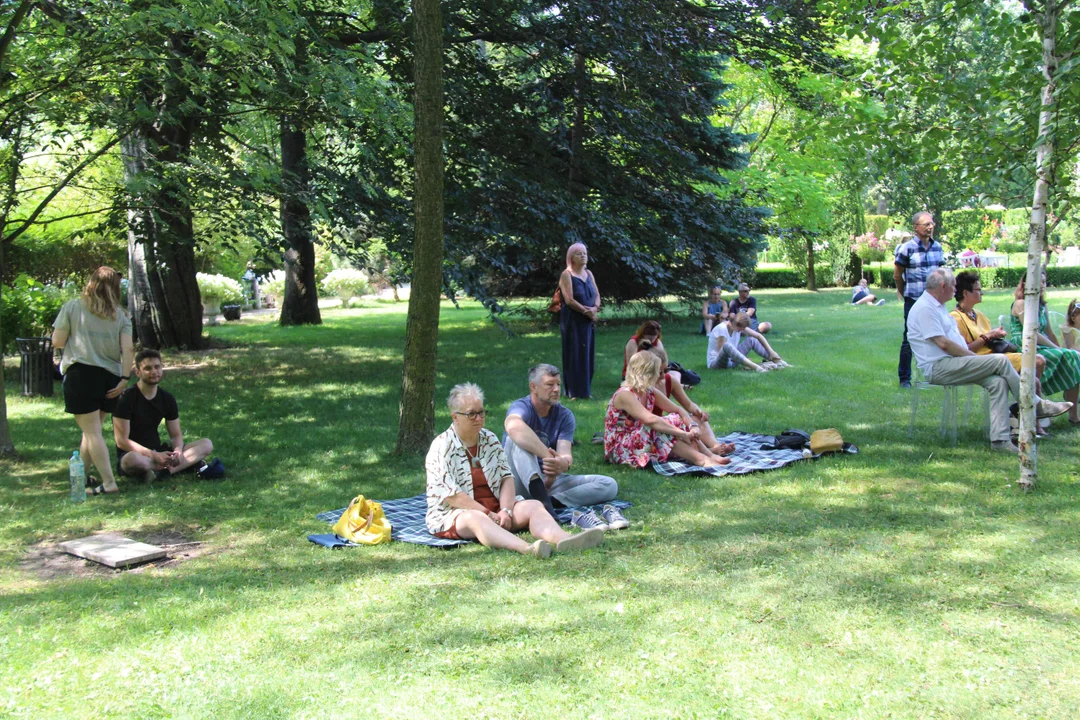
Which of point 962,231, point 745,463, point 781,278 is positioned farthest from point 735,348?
point 962,231

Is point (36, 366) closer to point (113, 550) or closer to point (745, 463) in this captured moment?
point (113, 550)

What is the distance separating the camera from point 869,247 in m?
37.9

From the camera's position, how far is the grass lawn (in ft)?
12.0

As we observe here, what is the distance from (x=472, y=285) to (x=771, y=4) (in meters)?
4.97

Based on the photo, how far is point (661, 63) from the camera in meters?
12.4

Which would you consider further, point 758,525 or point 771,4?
point 771,4

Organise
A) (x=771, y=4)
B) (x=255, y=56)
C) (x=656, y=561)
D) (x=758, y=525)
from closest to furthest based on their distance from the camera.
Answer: (x=656, y=561) → (x=758, y=525) → (x=255, y=56) → (x=771, y=4)

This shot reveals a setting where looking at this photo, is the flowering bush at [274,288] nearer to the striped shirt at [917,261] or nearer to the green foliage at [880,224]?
the green foliage at [880,224]

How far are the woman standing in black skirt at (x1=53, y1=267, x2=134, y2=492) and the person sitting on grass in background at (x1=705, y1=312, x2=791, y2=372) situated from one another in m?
8.22

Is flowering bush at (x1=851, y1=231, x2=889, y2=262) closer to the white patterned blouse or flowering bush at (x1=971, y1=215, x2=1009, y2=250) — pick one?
flowering bush at (x1=971, y1=215, x2=1009, y2=250)

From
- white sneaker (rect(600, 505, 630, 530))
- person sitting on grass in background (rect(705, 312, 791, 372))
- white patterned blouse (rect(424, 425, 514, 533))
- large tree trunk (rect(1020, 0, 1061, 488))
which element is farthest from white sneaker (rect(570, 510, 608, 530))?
person sitting on grass in background (rect(705, 312, 791, 372))

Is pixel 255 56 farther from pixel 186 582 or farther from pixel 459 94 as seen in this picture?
pixel 186 582

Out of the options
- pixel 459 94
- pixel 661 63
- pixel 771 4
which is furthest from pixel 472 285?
pixel 771 4

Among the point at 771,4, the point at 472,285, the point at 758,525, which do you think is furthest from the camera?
the point at 472,285
